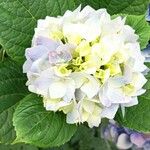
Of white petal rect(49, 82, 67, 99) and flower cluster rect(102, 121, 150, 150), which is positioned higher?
white petal rect(49, 82, 67, 99)

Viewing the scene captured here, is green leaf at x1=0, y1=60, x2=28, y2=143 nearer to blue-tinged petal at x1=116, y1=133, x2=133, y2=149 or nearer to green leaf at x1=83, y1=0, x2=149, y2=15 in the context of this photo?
green leaf at x1=83, y1=0, x2=149, y2=15

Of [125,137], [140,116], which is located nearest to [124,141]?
[125,137]

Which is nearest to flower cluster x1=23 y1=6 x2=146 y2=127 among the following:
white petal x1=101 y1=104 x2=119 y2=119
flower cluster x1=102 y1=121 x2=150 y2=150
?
white petal x1=101 y1=104 x2=119 y2=119

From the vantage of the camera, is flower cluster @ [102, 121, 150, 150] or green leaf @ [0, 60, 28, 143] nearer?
green leaf @ [0, 60, 28, 143]

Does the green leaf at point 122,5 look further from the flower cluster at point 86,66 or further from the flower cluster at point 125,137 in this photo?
the flower cluster at point 125,137

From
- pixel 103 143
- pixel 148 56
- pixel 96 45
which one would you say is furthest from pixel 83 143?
pixel 96 45

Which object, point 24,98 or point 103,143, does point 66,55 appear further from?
point 103,143

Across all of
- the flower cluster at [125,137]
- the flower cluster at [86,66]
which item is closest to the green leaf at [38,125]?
the flower cluster at [86,66]
